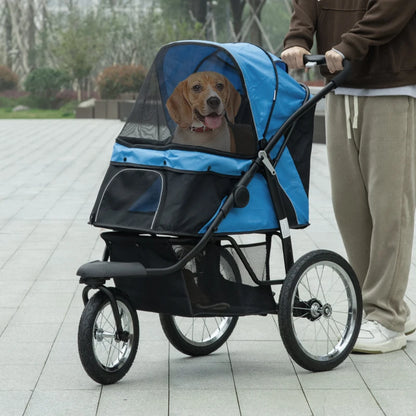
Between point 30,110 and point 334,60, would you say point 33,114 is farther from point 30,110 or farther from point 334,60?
point 334,60

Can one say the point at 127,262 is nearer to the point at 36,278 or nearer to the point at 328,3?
the point at 328,3

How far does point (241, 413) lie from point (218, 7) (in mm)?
Answer: 57646

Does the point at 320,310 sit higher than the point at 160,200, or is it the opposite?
the point at 160,200

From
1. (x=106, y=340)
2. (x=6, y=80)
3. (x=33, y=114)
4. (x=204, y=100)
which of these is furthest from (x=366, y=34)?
(x=6, y=80)

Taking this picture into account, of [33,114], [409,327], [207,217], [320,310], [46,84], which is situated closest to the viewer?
[207,217]

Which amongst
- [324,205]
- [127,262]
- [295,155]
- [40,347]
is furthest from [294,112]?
[324,205]

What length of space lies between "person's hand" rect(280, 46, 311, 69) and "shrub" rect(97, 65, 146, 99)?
96.1 ft

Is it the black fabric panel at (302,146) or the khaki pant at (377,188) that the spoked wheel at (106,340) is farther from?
the khaki pant at (377,188)

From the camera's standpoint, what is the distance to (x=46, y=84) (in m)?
39.9

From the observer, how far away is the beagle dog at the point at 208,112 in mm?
4129

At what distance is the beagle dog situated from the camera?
4.13 metres

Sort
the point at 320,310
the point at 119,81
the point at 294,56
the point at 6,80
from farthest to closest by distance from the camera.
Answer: the point at 6,80 → the point at 119,81 → the point at 294,56 → the point at 320,310

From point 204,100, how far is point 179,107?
0.16m

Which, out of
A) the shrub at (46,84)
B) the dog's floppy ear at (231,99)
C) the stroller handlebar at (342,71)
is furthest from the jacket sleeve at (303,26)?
the shrub at (46,84)
